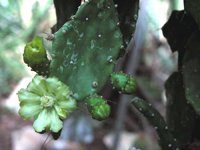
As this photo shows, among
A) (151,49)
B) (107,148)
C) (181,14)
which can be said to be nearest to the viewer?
(181,14)

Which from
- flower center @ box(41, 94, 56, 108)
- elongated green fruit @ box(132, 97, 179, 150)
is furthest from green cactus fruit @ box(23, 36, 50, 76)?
elongated green fruit @ box(132, 97, 179, 150)

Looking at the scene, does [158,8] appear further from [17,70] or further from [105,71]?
[17,70]

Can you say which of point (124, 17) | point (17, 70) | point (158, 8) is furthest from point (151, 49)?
point (124, 17)

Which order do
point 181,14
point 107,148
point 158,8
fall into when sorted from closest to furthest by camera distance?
point 181,14 → point 158,8 → point 107,148

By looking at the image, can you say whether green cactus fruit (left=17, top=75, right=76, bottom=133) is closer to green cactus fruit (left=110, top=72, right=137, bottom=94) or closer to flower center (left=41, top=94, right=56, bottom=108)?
flower center (left=41, top=94, right=56, bottom=108)

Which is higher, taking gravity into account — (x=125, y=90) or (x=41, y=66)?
(x=41, y=66)

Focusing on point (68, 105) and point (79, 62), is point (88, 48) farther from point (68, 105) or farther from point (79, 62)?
point (68, 105)
